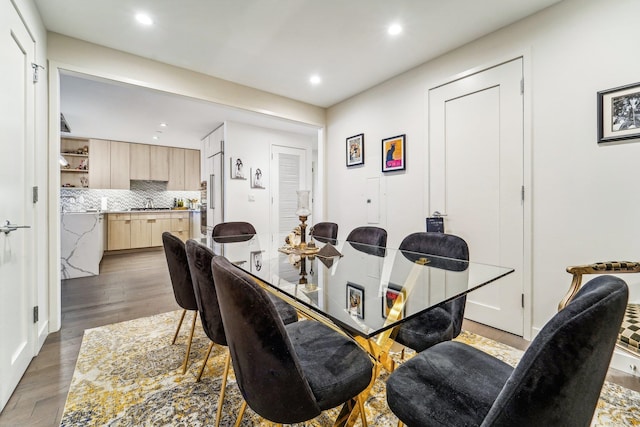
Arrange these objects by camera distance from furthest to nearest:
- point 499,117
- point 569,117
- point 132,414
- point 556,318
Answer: point 499,117 < point 569,117 < point 132,414 < point 556,318

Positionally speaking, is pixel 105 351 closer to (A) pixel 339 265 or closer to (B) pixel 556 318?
(A) pixel 339 265

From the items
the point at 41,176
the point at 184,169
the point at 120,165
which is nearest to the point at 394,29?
the point at 41,176

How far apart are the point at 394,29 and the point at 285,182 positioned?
11.1 feet

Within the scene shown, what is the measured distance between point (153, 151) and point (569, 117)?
747cm

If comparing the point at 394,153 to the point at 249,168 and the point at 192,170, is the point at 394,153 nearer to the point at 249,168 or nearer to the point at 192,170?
the point at 249,168

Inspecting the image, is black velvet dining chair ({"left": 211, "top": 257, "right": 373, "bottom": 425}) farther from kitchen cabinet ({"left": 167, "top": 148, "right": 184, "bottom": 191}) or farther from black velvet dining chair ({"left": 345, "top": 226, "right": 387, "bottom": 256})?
kitchen cabinet ({"left": 167, "top": 148, "right": 184, "bottom": 191})

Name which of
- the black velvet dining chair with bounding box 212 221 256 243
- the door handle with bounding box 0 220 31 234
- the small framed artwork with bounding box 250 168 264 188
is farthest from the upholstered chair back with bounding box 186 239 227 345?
the small framed artwork with bounding box 250 168 264 188

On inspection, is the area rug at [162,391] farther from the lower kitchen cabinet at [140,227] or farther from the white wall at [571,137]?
the lower kitchen cabinet at [140,227]

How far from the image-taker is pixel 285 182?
538 cm

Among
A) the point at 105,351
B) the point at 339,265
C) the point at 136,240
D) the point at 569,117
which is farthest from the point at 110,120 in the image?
the point at 569,117

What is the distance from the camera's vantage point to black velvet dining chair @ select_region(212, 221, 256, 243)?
2965 mm

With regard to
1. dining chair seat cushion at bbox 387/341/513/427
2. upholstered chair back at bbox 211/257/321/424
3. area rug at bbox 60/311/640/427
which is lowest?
area rug at bbox 60/311/640/427

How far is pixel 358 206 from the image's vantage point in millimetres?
3732

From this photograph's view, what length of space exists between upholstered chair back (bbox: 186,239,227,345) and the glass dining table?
25cm
